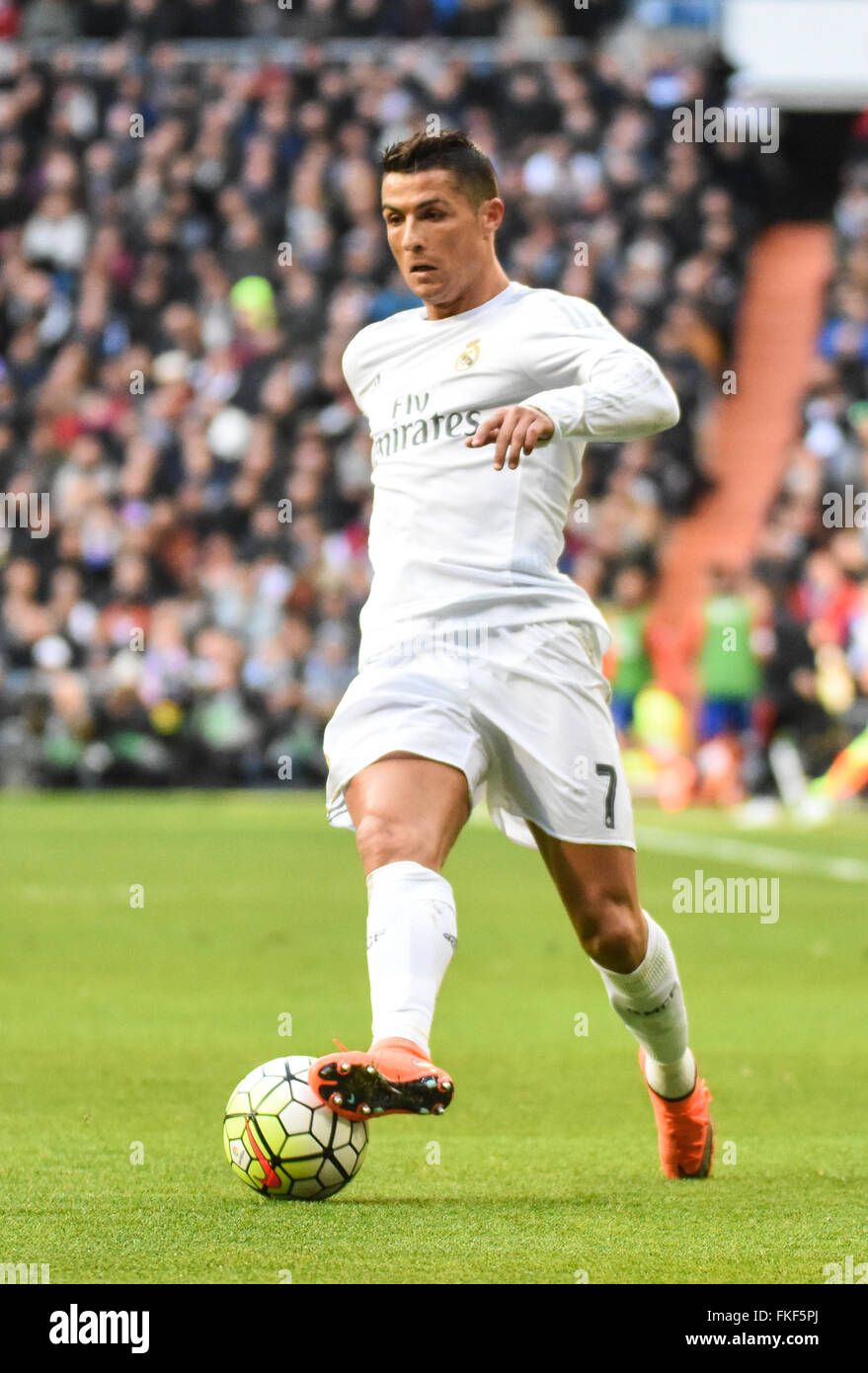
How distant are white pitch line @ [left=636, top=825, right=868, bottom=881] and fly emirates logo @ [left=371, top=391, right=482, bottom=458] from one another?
30.2 ft

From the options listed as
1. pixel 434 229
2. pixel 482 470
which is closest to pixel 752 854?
pixel 482 470

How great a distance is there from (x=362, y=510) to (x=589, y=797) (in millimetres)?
18057

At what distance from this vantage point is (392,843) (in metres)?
4.75

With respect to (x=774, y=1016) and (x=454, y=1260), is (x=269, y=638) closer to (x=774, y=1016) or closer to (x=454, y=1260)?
(x=774, y=1016)

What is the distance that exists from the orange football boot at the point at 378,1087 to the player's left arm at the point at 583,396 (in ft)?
4.01

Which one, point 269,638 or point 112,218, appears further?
point 112,218

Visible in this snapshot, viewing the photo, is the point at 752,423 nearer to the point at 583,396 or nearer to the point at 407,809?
the point at 583,396

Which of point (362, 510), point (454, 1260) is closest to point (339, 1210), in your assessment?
point (454, 1260)

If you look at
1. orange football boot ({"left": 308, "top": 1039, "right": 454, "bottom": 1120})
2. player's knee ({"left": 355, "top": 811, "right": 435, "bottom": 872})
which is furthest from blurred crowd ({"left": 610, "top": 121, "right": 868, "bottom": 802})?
orange football boot ({"left": 308, "top": 1039, "right": 454, "bottom": 1120})

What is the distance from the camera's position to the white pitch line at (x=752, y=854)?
14562 millimetres

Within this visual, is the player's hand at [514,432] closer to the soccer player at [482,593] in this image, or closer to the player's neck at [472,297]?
the soccer player at [482,593]

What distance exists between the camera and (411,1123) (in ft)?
21.1

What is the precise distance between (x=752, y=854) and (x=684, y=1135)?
32.6ft

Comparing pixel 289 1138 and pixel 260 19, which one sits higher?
pixel 260 19
